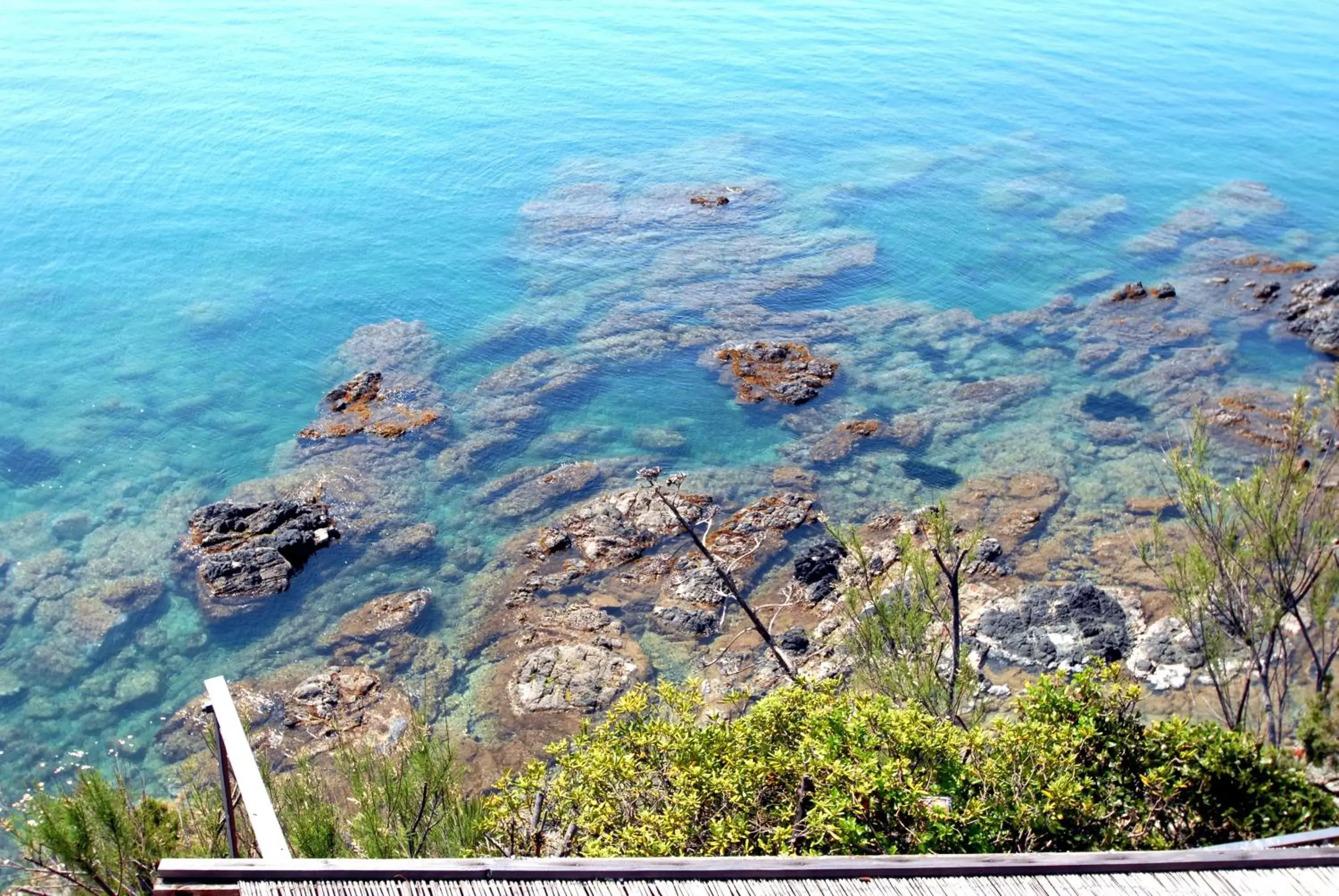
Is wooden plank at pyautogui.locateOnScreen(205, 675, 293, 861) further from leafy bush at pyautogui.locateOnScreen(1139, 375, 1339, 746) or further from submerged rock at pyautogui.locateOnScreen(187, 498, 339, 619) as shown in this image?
submerged rock at pyautogui.locateOnScreen(187, 498, 339, 619)

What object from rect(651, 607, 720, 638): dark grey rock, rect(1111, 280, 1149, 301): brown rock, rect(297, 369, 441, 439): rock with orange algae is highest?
rect(1111, 280, 1149, 301): brown rock

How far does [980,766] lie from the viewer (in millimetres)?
10031

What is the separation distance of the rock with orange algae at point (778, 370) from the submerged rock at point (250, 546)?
12036mm

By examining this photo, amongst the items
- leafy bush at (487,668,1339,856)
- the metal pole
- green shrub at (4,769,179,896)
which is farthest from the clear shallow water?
leafy bush at (487,668,1339,856)

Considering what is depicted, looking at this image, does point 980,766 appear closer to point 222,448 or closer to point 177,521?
point 177,521

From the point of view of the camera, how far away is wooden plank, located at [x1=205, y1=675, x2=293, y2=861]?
8438mm

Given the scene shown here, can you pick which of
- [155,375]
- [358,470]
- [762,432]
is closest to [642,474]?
[762,432]

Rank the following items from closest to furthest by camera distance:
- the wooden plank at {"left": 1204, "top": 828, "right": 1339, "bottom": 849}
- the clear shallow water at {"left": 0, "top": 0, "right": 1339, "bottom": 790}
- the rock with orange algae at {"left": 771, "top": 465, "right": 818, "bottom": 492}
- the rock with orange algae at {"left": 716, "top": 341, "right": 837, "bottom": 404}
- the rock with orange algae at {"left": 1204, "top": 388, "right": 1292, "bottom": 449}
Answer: the wooden plank at {"left": 1204, "top": 828, "right": 1339, "bottom": 849}
the clear shallow water at {"left": 0, "top": 0, "right": 1339, "bottom": 790}
the rock with orange algae at {"left": 771, "top": 465, "right": 818, "bottom": 492}
the rock with orange algae at {"left": 1204, "top": 388, "right": 1292, "bottom": 449}
the rock with orange algae at {"left": 716, "top": 341, "right": 837, "bottom": 404}

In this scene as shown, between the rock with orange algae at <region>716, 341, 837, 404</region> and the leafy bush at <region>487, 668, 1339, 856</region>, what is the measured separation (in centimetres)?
1819

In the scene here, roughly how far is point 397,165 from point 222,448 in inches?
860

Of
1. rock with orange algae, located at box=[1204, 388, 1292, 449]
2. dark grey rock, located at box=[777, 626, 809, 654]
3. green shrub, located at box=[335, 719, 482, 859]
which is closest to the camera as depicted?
green shrub, located at box=[335, 719, 482, 859]

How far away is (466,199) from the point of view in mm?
41875

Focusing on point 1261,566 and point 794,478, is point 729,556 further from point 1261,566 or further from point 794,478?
point 1261,566

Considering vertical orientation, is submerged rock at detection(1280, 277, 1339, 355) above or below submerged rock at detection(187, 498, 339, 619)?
above
